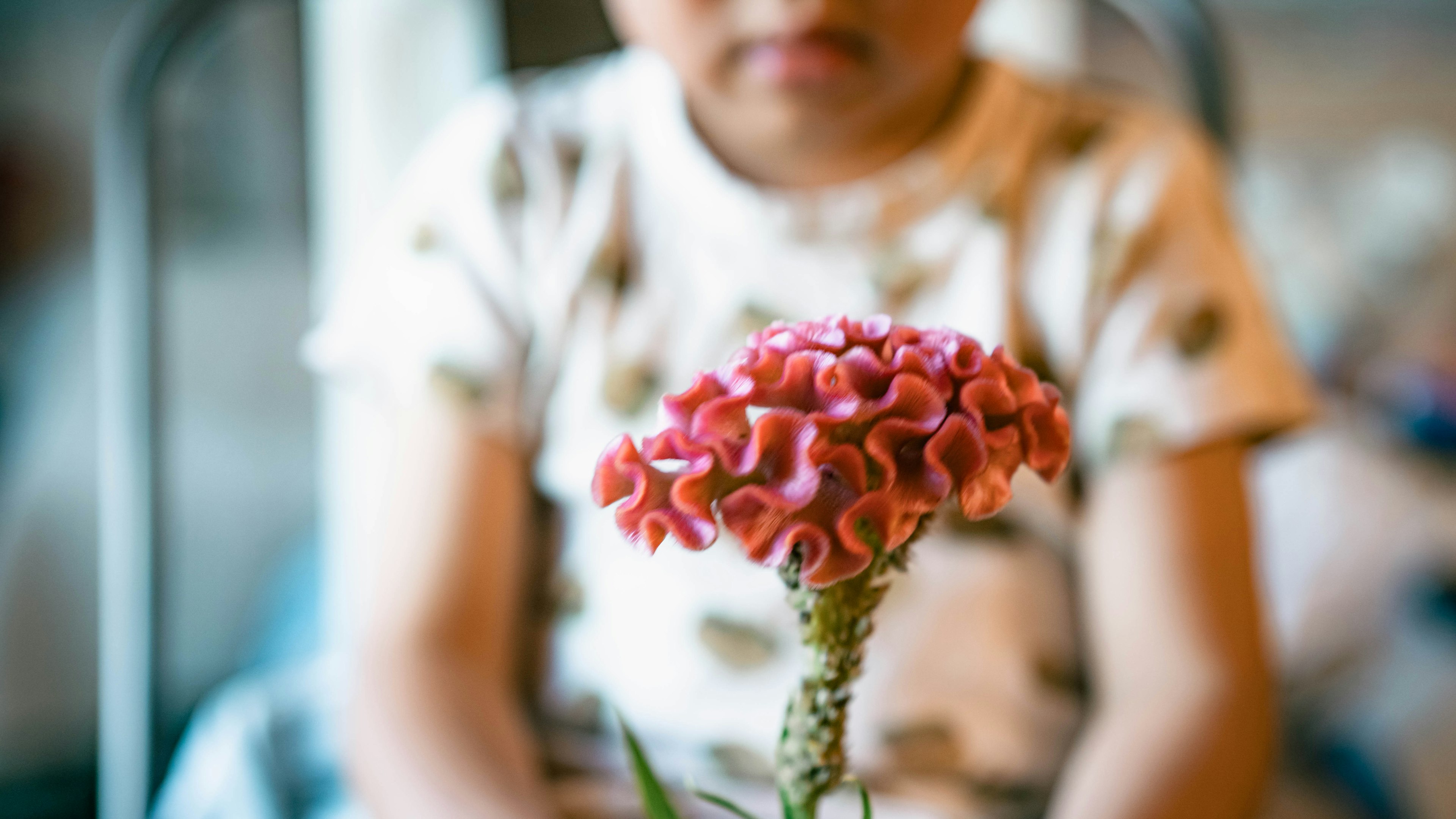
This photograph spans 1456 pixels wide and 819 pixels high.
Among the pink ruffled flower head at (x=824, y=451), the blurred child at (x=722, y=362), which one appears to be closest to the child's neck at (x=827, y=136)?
the blurred child at (x=722, y=362)

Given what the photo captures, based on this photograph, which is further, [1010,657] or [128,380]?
[128,380]

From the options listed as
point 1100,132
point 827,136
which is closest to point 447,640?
point 827,136

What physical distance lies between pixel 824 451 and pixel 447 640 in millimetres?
369

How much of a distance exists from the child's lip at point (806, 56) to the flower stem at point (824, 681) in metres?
0.21

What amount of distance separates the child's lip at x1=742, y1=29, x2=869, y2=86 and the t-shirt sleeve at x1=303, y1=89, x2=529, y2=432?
0.74 feet

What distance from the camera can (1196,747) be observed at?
496 mm

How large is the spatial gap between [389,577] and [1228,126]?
0.72 metres

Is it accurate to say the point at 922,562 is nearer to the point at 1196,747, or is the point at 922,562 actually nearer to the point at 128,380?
the point at 1196,747

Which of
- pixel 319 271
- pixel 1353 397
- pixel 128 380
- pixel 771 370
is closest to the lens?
pixel 771 370

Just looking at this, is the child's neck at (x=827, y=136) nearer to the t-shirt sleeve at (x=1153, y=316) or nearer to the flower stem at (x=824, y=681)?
the t-shirt sleeve at (x=1153, y=316)

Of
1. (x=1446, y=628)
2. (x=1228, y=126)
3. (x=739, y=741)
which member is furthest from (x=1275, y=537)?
(x=739, y=741)

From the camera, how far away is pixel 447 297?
1.98 feet

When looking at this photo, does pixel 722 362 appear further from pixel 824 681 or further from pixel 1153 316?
pixel 824 681

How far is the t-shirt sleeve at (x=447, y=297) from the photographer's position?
60 cm
